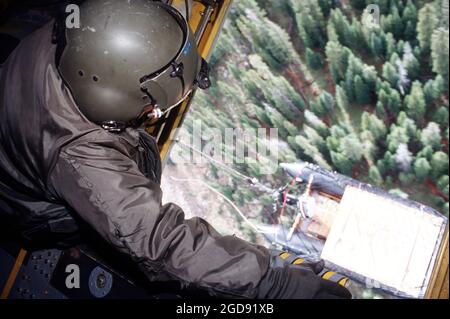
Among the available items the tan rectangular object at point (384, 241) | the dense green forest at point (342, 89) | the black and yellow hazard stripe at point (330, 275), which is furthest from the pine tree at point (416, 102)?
the black and yellow hazard stripe at point (330, 275)

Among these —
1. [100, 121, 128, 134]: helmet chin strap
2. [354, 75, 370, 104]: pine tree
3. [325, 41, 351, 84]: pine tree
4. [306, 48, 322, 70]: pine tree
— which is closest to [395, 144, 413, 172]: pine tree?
[354, 75, 370, 104]: pine tree

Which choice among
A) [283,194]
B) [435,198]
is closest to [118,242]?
[283,194]

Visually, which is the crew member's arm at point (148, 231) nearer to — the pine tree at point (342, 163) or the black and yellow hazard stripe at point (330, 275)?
the black and yellow hazard stripe at point (330, 275)

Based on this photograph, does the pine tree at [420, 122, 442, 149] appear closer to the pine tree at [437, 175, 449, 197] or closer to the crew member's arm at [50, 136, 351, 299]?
the pine tree at [437, 175, 449, 197]

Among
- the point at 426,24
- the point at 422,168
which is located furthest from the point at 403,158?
the point at 426,24

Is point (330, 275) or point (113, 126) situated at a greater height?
point (113, 126)

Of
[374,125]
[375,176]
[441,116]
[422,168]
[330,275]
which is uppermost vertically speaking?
[441,116]

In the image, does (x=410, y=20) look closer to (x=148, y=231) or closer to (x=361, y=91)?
(x=361, y=91)

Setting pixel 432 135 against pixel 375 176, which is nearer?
pixel 432 135

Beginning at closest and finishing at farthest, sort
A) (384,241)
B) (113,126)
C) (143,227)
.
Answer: (143,227)
(113,126)
(384,241)
